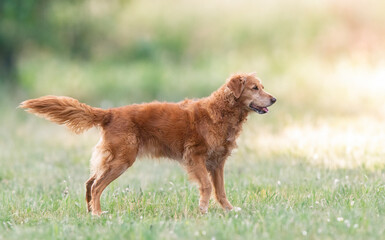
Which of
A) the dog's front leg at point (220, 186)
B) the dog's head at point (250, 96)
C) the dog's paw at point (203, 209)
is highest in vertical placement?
the dog's head at point (250, 96)

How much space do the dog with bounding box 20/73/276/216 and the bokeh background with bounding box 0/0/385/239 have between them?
1.27 ft

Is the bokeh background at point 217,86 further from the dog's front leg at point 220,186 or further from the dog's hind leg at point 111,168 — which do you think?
the dog's hind leg at point 111,168

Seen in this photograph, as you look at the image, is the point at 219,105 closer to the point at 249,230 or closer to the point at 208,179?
the point at 208,179

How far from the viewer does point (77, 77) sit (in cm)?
1881

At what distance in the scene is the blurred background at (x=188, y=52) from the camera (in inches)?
602

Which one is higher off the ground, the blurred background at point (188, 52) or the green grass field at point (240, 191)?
the blurred background at point (188, 52)

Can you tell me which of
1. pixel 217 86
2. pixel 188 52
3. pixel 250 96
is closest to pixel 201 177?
pixel 250 96

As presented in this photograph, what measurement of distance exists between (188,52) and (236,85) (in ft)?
48.3

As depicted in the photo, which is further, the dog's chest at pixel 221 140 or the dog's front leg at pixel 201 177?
the dog's chest at pixel 221 140

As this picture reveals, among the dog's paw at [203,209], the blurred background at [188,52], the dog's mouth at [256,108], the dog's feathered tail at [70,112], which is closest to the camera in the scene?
the dog's paw at [203,209]

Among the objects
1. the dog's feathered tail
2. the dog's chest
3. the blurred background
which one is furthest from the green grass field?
the blurred background

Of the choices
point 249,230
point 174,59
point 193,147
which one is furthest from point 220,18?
point 249,230

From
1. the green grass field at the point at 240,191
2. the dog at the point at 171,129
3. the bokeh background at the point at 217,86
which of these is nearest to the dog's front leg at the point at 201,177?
the dog at the point at 171,129

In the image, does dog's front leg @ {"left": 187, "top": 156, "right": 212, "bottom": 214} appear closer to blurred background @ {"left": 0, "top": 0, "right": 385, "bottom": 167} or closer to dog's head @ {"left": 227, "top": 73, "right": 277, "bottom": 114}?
dog's head @ {"left": 227, "top": 73, "right": 277, "bottom": 114}
